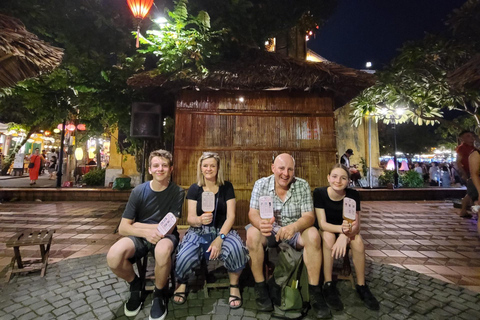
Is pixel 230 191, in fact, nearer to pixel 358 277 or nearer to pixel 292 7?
pixel 358 277

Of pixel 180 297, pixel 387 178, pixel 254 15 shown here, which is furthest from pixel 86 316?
pixel 387 178

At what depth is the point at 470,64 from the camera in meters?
4.59

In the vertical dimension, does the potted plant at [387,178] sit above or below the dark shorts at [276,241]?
above

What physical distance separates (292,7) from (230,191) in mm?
8494

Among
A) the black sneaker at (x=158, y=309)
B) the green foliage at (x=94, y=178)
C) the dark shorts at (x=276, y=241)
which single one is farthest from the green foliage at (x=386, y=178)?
the green foliage at (x=94, y=178)

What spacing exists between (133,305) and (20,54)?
4.13 m

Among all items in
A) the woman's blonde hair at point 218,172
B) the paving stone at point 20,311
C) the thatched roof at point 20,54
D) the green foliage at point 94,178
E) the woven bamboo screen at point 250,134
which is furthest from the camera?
the green foliage at point 94,178

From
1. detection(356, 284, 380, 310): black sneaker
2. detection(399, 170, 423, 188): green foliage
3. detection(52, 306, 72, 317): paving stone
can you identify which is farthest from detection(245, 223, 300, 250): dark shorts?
detection(399, 170, 423, 188): green foliage

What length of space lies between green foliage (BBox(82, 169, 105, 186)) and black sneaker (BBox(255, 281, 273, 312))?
13.8 metres

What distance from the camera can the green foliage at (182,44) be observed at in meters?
5.18

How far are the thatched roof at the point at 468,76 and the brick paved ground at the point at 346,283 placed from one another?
3348mm

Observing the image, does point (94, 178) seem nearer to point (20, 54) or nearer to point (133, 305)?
point (20, 54)

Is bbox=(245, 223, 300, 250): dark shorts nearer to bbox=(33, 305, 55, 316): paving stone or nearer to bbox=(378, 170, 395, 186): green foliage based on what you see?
bbox=(33, 305, 55, 316): paving stone

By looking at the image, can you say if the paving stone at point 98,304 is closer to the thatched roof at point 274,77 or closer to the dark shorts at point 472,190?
the thatched roof at point 274,77
